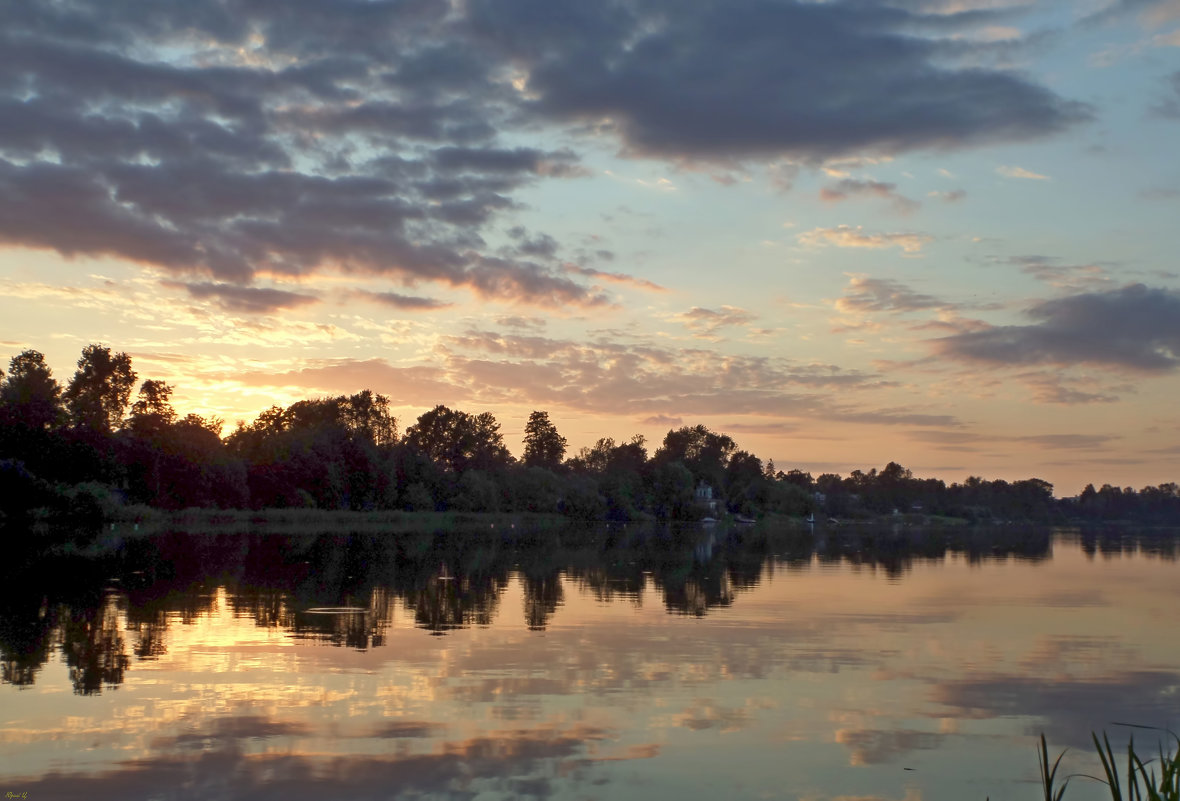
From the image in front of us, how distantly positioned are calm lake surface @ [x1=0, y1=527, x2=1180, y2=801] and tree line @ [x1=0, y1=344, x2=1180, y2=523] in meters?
37.1

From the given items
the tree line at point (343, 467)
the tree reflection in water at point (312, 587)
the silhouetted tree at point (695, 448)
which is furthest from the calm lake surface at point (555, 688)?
the silhouetted tree at point (695, 448)

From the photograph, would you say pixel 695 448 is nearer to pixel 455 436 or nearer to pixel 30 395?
pixel 455 436

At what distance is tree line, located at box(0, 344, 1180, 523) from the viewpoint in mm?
62656

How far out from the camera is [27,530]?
51500 mm

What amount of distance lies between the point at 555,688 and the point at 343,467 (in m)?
81.0

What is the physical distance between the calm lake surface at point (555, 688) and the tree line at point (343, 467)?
3712 cm

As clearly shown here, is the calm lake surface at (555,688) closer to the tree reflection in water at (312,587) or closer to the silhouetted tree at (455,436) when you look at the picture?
the tree reflection in water at (312,587)

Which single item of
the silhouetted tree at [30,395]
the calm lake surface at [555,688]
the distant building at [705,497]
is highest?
the silhouetted tree at [30,395]

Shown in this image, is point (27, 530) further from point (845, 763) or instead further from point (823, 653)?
point (845, 763)

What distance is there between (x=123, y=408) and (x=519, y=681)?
98171 millimetres

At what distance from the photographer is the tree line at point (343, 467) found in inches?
2467

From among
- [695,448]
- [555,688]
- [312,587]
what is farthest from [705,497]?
[555,688]

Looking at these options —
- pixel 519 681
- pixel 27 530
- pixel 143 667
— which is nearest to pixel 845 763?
pixel 519 681

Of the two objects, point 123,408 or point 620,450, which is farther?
point 620,450
